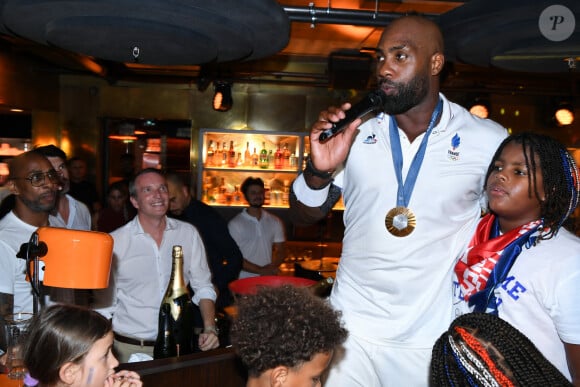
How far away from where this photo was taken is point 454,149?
1.91 metres

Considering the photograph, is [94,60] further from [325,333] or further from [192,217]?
[325,333]

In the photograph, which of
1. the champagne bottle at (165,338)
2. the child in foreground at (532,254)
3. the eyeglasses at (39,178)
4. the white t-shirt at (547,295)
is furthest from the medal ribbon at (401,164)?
the eyeglasses at (39,178)

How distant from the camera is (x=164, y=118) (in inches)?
334

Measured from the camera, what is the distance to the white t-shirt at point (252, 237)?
5570mm

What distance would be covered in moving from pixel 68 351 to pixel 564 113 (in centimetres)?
836

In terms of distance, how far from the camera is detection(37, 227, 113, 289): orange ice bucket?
171 centimetres

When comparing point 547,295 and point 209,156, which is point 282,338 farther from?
point 209,156

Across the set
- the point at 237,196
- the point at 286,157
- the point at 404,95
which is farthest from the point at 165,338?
the point at 286,157

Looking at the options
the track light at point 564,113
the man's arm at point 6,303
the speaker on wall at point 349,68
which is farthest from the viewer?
the track light at point 564,113

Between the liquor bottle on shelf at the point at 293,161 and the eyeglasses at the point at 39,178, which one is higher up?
the liquor bottle on shelf at the point at 293,161

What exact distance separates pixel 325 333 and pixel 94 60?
6.76 metres

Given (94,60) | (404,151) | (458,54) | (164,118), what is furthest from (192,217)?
(164,118)

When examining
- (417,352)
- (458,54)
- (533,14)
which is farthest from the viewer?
(458,54)

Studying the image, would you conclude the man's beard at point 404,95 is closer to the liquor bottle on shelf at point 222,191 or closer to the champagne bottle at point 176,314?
the champagne bottle at point 176,314
